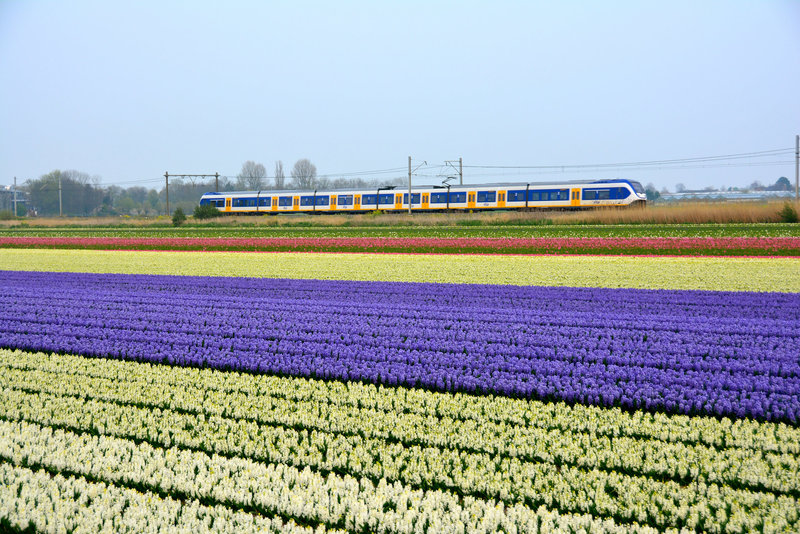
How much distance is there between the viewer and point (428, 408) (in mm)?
5934

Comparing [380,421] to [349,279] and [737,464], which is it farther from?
[349,279]

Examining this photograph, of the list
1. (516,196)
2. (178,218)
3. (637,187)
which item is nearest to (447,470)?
(516,196)

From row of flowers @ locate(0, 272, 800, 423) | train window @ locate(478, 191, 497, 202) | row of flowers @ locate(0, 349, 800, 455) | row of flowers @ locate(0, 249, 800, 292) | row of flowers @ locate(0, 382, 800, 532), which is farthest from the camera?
train window @ locate(478, 191, 497, 202)

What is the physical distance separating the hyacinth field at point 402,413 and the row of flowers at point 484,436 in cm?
2

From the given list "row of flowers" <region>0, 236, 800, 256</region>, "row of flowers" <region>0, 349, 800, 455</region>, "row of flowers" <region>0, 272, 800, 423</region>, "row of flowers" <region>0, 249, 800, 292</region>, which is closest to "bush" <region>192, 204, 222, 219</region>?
"row of flowers" <region>0, 236, 800, 256</region>

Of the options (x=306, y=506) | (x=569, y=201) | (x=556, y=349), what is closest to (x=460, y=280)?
(x=556, y=349)

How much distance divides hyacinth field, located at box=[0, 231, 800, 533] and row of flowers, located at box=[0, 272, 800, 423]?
4 cm

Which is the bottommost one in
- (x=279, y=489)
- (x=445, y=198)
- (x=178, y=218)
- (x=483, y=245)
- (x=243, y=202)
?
(x=279, y=489)

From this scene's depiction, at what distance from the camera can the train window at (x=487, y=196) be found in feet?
139

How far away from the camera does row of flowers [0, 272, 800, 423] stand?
636cm

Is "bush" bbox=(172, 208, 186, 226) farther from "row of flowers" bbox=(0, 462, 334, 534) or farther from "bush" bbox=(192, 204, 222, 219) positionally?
"row of flowers" bbox=(0, 462, 334, 534)

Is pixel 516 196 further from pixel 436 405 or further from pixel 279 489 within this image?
pixel 279 489

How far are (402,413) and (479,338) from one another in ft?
8.97

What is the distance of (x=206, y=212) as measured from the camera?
48.3 meters
